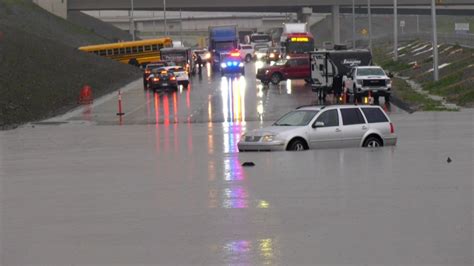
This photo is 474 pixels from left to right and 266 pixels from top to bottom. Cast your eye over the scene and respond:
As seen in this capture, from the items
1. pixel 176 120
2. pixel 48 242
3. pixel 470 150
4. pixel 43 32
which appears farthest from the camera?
pixel 43 32

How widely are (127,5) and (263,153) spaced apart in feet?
Result: 343

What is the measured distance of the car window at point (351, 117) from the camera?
1120 inches

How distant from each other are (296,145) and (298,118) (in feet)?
4.00

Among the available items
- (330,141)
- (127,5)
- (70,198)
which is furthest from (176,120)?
(127,5)

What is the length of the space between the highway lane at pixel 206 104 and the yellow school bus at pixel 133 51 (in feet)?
77.1

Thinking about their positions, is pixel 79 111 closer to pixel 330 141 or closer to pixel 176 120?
pixel 176 120

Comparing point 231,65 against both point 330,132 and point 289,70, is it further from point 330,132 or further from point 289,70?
point 330,132

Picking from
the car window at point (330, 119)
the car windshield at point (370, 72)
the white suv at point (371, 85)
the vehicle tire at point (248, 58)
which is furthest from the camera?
the vehicle tire at point (248, 58)

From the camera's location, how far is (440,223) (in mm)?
14672

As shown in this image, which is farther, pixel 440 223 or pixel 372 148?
pixel 372 148

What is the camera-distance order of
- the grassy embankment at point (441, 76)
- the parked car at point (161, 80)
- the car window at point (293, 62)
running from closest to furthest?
the grassy embankment at point (441, 76) → the parked car at point (161, 80) → the car window at point (293, 62)

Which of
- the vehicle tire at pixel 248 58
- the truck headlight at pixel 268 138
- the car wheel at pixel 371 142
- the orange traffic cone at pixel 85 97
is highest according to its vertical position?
the vehicle tire at pixel 248 58

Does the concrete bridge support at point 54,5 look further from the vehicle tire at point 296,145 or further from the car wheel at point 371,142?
the car wheel at point 371,142

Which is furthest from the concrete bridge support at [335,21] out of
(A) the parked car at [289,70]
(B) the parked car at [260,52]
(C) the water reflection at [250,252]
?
(C) the water reflection at [250,252]
